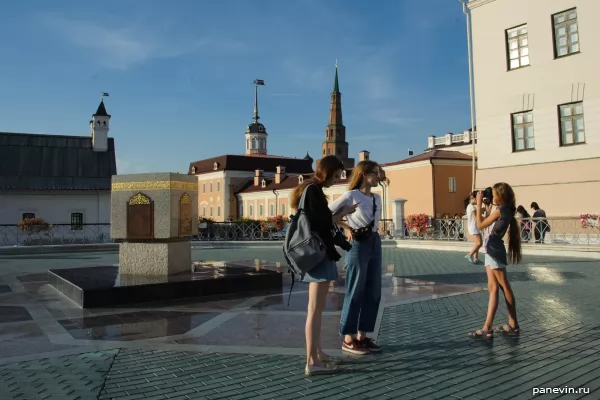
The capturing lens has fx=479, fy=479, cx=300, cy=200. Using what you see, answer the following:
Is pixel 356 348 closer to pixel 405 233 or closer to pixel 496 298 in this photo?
pixel 496 298

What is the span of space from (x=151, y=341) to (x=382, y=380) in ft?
9.04

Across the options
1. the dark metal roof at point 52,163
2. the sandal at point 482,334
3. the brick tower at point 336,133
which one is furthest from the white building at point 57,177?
the brick tower at point 336,133

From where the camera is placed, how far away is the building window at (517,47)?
21031 mm

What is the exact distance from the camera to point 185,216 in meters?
9.88

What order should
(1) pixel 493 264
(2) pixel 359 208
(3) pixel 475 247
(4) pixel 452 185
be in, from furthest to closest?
(4) pixel 452 185 < (3) pixel 475 247 < (1) pixel 493 264 < (2) pixel 359 208

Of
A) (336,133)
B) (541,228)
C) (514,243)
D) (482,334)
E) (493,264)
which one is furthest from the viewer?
(336,133)

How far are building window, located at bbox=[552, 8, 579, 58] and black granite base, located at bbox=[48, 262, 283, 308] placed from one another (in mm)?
17030

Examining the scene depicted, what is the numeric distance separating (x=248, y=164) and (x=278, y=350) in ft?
239

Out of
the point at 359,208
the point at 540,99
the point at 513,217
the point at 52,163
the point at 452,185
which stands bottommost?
the point at 513,217

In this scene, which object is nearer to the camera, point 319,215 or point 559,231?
point 319,215

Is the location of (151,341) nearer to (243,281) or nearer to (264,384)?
(264,384)

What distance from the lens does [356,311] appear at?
4.81 metres

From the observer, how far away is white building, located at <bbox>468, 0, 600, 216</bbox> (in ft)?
62.6

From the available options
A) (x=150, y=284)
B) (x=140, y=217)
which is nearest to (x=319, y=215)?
(x=150, y=284)
